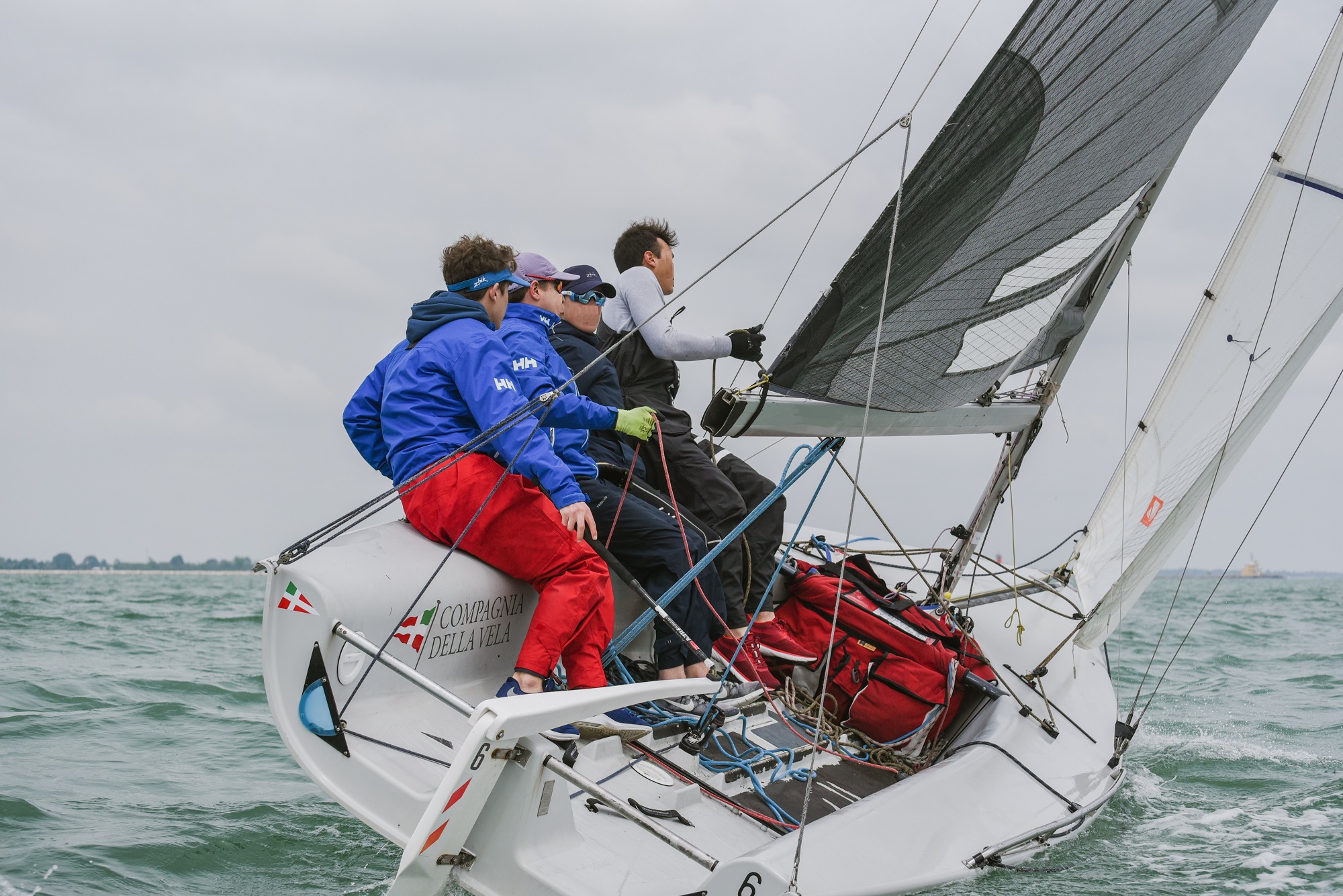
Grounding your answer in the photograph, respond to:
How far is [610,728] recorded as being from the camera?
9.45 feet

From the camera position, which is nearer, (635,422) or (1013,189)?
(1013,189)

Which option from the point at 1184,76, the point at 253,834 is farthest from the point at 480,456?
the point at 1184,76

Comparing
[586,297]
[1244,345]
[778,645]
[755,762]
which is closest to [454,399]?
[586,297]

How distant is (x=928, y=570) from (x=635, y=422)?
2.04 m

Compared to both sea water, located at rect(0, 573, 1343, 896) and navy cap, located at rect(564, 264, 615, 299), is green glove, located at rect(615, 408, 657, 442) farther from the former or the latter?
sea water, located at rect(0, 573, 1343, 896)

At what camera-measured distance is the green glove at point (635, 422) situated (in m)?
3.16

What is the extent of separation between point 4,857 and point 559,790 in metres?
1.64

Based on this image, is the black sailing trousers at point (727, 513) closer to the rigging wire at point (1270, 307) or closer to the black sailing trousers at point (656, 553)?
the black sailing trousers at point (656, 553)

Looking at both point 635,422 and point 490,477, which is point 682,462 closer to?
point 635,422

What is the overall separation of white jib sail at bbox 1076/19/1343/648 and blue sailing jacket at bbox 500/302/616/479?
215 centimetres

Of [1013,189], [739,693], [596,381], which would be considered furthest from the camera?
[739,693]

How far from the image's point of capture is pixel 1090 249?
3928 millimetres

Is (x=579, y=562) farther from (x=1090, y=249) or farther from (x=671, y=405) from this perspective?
(x=1090, y=249)

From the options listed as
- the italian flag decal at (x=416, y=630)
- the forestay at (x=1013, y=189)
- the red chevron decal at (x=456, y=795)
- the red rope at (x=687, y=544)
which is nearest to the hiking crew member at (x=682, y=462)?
the red rope at (x=687, y=544)
